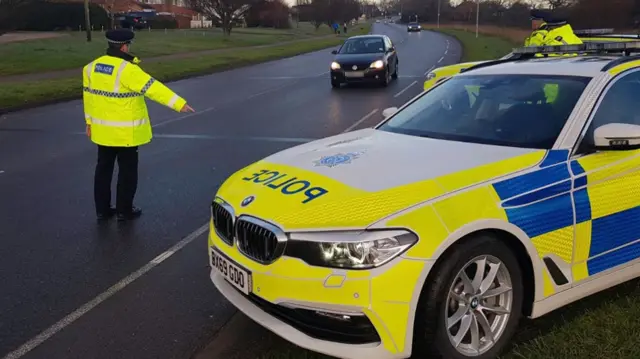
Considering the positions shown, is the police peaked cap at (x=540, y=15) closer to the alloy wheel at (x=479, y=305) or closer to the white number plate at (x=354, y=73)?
the alloy wheel at (x=479, y=305)

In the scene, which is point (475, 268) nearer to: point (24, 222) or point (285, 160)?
point (285, 160)

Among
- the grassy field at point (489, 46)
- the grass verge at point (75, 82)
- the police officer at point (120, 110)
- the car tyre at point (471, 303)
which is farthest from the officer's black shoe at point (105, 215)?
the grassy field at point (489, 46)

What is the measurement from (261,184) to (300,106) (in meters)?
11.4

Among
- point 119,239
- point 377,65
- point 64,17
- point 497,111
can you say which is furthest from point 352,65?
point 64,17

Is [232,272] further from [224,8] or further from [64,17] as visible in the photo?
[64,17]

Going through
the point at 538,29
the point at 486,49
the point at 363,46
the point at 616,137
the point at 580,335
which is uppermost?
the point at 538,29

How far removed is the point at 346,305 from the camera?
9.87ft

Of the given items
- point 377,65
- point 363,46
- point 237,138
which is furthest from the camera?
point 363,46

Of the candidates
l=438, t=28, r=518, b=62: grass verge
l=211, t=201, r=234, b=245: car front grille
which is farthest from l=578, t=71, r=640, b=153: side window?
l=438, t=28, r=518, b=62: grass verge

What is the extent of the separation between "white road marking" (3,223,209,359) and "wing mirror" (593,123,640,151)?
11.1 ft

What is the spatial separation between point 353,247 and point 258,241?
1.87ft

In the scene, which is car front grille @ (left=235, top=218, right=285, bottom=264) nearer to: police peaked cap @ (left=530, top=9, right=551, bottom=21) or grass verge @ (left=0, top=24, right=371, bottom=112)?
police peaked cap @ (left=530, top=9, right=551, bottom=21)

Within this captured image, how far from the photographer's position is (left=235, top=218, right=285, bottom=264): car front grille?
321 centimetres

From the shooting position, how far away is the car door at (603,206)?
Answer: 3539 mm
